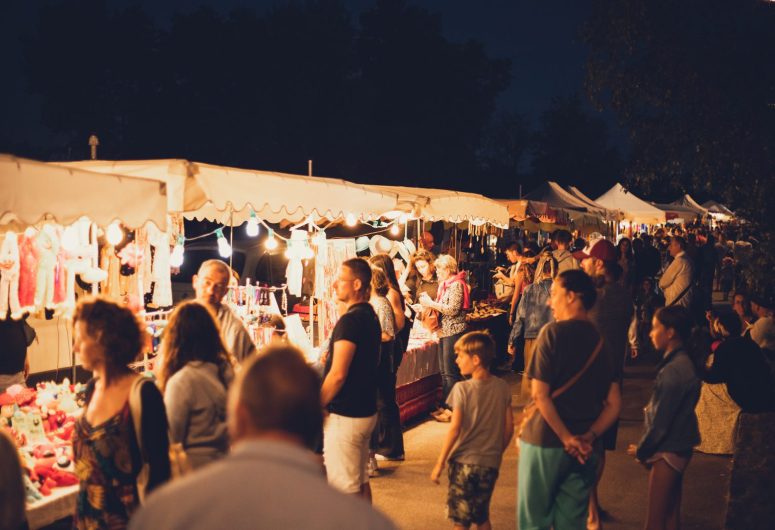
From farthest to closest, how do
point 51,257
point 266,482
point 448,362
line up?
point 448,362 → point 51,257 → point 266,482

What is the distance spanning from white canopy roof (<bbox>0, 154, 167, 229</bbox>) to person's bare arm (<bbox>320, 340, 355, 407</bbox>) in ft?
5.07

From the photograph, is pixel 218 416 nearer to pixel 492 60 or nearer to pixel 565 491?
pixel 565 491

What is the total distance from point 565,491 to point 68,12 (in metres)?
30.4

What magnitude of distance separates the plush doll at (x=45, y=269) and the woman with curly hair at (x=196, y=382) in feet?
8.09

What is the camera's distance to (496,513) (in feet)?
19.2

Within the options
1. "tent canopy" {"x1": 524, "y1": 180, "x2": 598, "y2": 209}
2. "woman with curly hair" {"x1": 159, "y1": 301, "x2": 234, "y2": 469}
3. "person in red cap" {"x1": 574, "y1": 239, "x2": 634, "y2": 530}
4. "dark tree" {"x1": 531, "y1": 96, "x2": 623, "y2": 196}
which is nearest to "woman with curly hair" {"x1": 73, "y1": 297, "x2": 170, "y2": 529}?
"woman with curly hair" {"x1": 159, "y1": 301, "x2": 234, "y2": 469}

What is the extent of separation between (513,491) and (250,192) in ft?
10.8

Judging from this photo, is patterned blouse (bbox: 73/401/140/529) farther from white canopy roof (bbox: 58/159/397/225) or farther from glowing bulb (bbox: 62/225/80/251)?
glowing bulb (bbox: 62/225/80/251)

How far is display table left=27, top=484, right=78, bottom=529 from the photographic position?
4.36 metres

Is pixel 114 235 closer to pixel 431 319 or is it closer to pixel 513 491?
pixel 513 491

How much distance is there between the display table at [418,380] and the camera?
28.1 ft

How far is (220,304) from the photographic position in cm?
473

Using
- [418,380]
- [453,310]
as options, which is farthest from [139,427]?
[418,380]

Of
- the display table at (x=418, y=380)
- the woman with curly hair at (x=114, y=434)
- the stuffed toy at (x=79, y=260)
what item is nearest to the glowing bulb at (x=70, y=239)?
the stuffed toy at (x=79, y=260)
